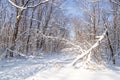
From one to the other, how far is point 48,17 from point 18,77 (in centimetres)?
2660

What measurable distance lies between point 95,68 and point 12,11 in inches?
606

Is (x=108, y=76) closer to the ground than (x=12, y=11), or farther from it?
closer to the ground

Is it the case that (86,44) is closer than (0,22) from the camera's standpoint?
Yes

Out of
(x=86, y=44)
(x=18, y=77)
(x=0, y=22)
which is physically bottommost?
(x=18, y=77)

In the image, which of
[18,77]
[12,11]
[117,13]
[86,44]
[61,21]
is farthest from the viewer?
[61,21]

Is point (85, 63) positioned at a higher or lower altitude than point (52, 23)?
lower

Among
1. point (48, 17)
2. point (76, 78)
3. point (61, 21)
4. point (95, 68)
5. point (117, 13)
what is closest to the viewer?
point (76, 78)

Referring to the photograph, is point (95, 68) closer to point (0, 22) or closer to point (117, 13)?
point (117, 13)

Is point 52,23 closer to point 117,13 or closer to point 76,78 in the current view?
point 117,13

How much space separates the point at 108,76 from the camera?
9930 mm

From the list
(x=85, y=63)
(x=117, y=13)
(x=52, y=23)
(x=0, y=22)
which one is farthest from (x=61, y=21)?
(x=85, y=63)

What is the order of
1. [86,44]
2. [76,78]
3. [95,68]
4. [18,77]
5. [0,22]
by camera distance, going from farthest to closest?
[0,22]
[86,44]
[95,68]
[18,77]
[76,78]

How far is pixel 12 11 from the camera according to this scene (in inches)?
979

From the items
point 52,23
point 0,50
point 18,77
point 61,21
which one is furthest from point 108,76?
point 61,21
